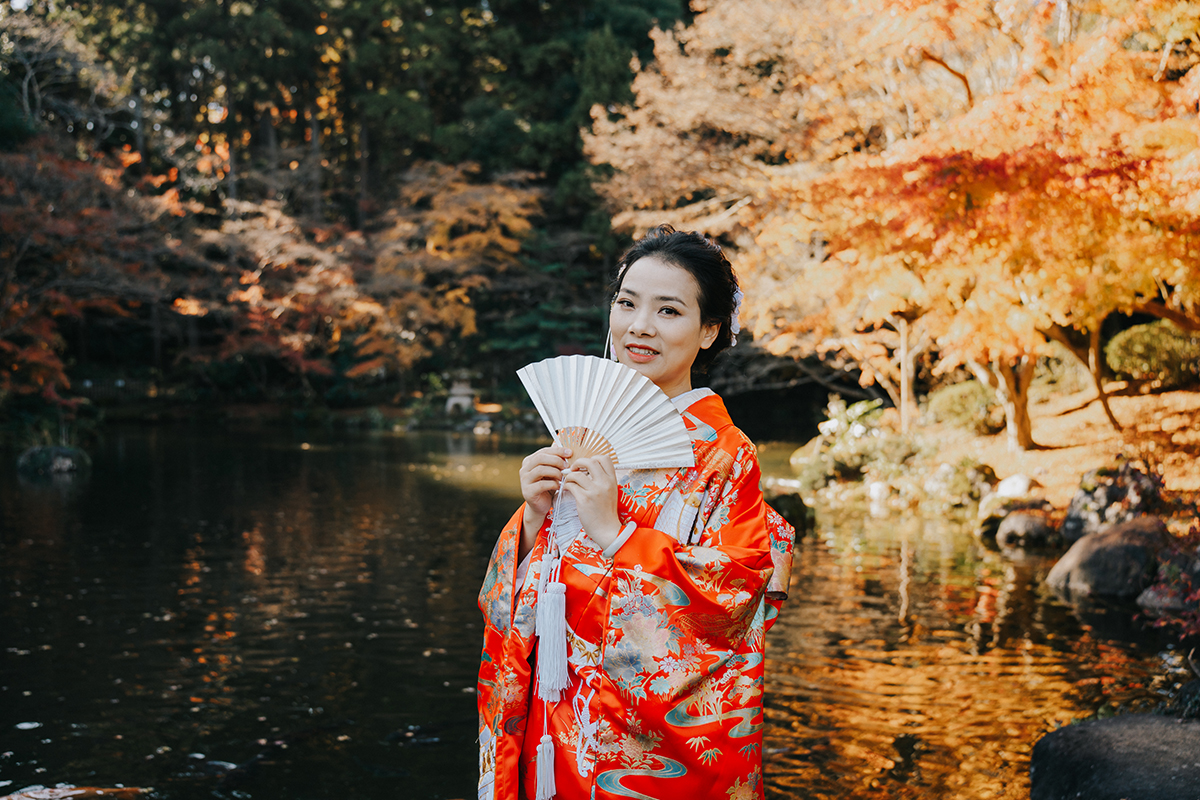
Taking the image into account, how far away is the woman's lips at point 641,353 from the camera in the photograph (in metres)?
1.79

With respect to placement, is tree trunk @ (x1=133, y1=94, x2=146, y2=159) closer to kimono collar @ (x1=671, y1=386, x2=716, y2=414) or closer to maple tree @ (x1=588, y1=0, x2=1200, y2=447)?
maple tree @ (x1=588, y1=0, x2=1200, y2=447)

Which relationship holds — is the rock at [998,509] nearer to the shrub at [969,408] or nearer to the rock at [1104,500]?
the rock at [1104,500]

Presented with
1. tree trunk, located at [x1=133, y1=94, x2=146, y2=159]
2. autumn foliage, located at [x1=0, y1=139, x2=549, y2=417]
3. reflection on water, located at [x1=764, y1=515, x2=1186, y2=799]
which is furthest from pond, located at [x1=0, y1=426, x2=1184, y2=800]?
tree trunk, located at [x1=133, y1=94, x2=146, y2=159]

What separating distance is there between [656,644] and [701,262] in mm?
707

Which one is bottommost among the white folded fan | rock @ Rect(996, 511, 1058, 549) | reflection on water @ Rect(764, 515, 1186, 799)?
reflection on water @ Rect(764, 515, 1186, 799)

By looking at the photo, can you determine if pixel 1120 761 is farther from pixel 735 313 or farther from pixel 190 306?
pixel 190 306

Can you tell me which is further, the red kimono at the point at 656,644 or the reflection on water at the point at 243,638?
the reflection on water at the point at 243,638

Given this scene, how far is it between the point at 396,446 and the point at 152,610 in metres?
11.4

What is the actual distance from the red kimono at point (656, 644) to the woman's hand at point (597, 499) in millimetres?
34

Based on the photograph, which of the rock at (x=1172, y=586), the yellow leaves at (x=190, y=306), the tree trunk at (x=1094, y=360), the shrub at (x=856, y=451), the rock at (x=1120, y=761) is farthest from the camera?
the yellow leaves at (x=190, y=306)

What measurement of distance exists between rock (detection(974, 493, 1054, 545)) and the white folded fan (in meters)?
8.73

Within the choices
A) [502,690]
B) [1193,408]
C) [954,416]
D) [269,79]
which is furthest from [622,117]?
[502,690]

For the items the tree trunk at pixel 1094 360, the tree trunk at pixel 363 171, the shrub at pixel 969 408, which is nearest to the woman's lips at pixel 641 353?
the tree trunk at pixel 1094 360

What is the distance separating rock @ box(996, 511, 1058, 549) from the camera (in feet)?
29.7
